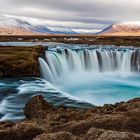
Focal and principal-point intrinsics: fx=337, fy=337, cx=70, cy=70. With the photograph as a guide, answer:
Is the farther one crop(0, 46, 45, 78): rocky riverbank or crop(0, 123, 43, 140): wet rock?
crop(0, 46, 45, 78): rocky riverbank

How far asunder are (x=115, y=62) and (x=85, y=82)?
432 inches

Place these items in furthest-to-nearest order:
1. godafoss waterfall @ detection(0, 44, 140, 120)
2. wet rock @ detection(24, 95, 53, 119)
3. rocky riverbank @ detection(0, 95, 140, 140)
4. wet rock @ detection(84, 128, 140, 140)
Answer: godafoss waterfall @ detection(0, 44, 140, 120) → wet rock @ detection(24, 95, 53, 119) → rocky riverbank @ detection(0, 95, 140, 140) → wet rock @ detection(84, 128, 140, 140)

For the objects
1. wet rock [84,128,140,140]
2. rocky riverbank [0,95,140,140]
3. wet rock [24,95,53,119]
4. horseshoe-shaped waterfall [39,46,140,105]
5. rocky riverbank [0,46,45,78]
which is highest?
wet rock [84,128,140,140]

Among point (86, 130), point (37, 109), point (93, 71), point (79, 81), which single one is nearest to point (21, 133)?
point (86, 130)

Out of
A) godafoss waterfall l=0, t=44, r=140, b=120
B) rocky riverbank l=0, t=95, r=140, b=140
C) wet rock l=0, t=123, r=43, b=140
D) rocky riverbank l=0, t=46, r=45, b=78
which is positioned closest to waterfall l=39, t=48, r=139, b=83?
godafoss waterfall l=0, t=44, r=140, b=120

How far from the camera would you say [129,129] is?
27.6ft

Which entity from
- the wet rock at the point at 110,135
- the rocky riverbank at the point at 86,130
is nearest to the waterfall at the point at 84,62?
the rocky riverbank at the point at 86,130

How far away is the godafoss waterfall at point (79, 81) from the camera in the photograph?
24145 millimetres

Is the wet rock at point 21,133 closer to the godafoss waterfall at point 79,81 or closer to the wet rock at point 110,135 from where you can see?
the wet rock at point 110,135

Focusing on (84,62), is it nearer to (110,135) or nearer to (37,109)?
(37,109)

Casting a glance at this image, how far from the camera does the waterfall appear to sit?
40.8 metres

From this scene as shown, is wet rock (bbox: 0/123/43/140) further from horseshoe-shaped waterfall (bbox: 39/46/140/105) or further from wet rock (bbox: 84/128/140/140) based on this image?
horseshoe-shaped waterfall (bbox: 39/46/140/105)

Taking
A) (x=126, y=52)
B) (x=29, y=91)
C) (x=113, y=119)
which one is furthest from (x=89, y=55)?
(x=113, y=119)

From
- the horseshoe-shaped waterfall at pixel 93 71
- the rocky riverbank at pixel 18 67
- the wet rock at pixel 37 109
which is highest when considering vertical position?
the wet rock at pixel 37 109
